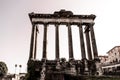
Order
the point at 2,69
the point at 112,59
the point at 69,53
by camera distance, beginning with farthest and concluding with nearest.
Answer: the point at 112,59 < the point at 2,69 < the point at 69,53

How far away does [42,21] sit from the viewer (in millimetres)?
30859

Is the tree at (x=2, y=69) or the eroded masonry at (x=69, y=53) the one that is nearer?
the eroded masonry at (x=69, y=53)

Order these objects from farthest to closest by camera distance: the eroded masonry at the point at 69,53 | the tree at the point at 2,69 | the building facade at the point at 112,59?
the tree at the point at 2,69, the building facade at the point at 112,59, the eroded masonry at the point at 69,53

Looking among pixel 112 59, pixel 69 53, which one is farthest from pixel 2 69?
pixel 112 59

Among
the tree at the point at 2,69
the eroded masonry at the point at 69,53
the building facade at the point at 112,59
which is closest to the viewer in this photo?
the eroded masonry at the point at 69,53

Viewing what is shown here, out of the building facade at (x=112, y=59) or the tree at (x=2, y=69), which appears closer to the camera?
the building facade at (x=112, y=59)

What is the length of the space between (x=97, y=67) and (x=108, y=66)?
25714 millimetres

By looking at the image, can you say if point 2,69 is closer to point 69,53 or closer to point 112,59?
point 69,53

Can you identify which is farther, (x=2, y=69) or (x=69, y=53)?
(x=2, y=69)

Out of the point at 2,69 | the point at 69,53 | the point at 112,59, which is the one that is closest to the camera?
the point at 69,53

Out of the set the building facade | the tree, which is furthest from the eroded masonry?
the tree

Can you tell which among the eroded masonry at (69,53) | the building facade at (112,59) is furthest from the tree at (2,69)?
the building facade at (112,59)

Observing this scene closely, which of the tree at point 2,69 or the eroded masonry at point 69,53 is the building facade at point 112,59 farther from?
the tree at point 2,69

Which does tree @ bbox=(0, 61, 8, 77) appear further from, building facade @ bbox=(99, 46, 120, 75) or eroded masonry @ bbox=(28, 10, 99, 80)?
building facade @ bbox=(99, 46, 120, 75)
